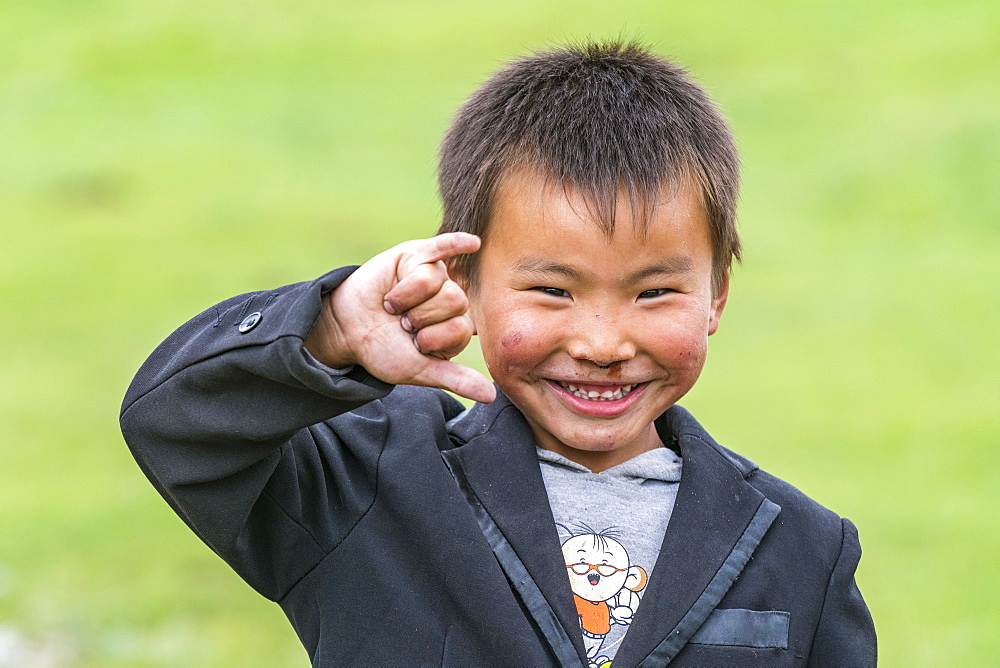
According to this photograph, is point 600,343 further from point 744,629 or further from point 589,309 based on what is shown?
point 744,629

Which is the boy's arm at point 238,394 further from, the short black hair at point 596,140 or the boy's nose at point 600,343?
the short black hair at point 596,140

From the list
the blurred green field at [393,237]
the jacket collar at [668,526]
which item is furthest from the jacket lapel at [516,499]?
the blurred green field at [393,237]

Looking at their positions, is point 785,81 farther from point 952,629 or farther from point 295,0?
point 952,629

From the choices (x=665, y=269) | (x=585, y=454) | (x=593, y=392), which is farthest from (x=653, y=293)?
(x=585, y=454)

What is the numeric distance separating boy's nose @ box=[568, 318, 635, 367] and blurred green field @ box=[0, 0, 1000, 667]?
106cm

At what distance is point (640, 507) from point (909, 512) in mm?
2656

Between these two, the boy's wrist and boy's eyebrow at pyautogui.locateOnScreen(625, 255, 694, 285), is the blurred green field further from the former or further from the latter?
the boy's wrist

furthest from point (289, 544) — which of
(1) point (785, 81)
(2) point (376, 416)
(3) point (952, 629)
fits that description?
(1) point (785, 81)

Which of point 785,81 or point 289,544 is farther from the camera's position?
point 785,81

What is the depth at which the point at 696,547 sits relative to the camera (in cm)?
171

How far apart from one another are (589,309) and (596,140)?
0.24 m

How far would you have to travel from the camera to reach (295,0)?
9.73 m

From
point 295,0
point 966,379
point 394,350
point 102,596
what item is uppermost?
point 394,350

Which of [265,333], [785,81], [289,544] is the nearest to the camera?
[265,333]
